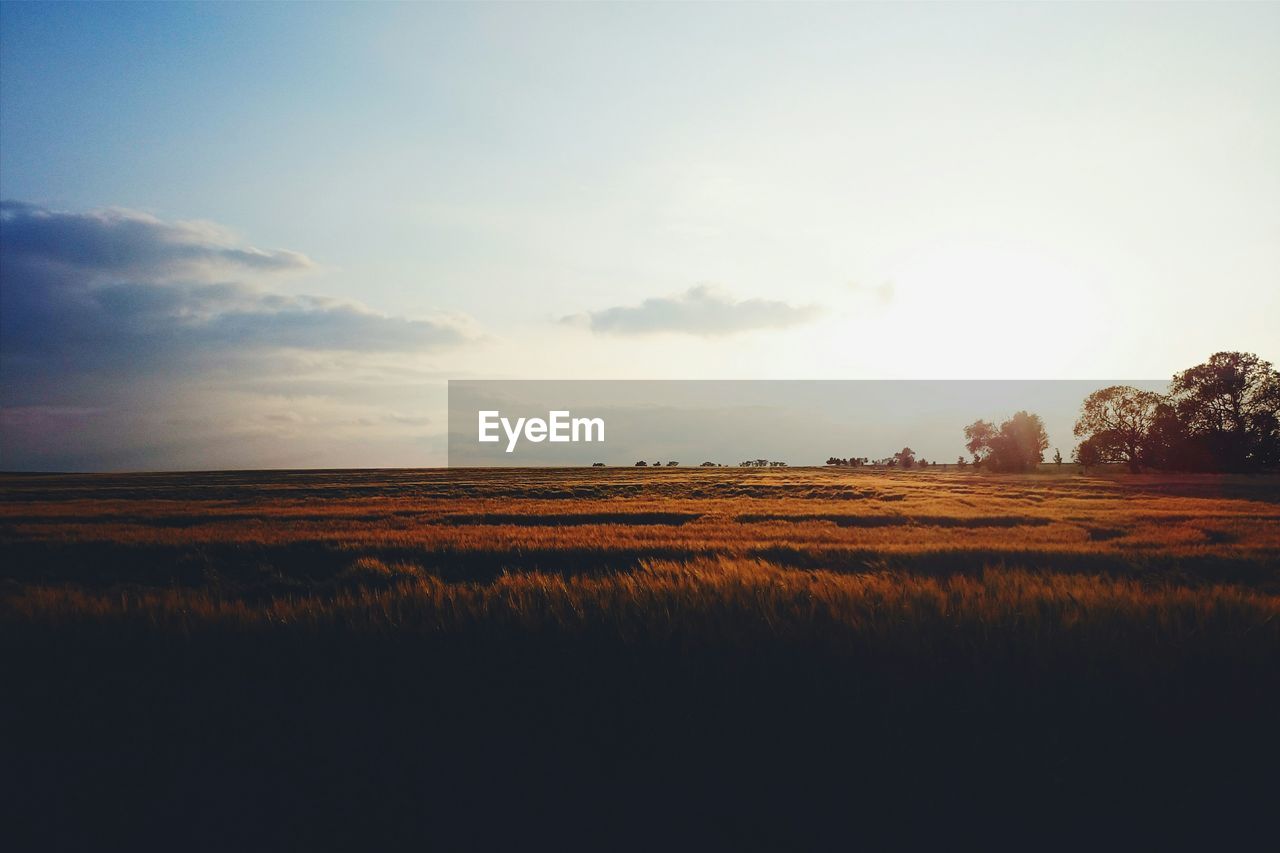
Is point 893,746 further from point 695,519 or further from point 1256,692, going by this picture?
point 695,519

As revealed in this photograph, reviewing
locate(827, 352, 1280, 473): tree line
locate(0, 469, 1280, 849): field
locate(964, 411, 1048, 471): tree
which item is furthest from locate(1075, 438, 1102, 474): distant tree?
locate(0, 469, 1280, 849): field

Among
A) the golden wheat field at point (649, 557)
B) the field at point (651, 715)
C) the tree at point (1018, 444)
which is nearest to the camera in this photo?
the field at point (651, 715)

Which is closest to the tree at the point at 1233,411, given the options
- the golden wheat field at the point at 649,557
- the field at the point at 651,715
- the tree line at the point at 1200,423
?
the tree line at the point at 1200,423

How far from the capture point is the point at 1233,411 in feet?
226

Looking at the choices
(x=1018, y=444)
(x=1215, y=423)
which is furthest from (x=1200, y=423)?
(x=1018, y=444)

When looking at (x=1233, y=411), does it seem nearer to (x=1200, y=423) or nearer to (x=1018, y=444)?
(x=1200, y=423)

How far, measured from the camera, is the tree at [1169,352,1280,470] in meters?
66.7

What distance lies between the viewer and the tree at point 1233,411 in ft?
219

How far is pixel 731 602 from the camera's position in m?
4.58

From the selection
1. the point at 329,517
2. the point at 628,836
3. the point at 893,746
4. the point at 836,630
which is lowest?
the point at 329,517

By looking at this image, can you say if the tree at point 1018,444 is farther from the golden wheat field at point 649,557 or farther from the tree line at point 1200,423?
the golden wheat field at point 649,557

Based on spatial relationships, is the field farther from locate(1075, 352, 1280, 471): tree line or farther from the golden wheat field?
locate(1075, 352, 1280, 471): tree line

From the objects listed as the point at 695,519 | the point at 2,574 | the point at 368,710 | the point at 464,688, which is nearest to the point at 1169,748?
the point at 464,688

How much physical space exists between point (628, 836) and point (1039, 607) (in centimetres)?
345
